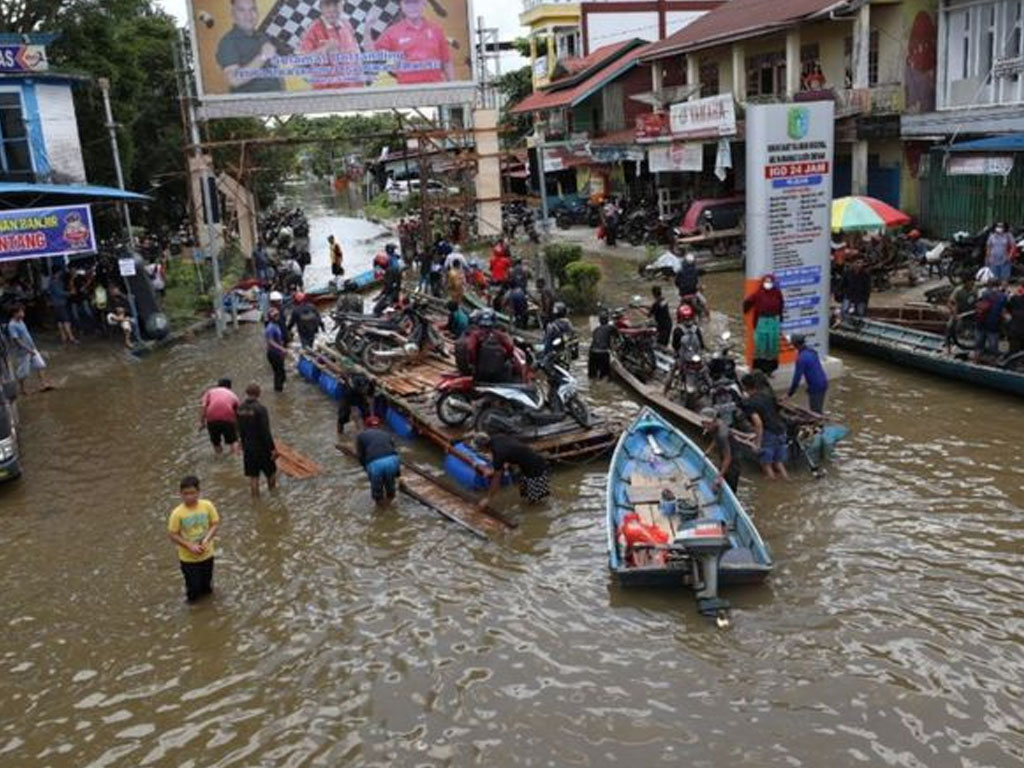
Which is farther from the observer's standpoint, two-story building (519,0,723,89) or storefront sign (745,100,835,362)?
two-story building (519,0,723,89)

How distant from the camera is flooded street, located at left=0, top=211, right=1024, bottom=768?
6.83 m

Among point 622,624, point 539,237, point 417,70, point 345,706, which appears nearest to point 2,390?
point 345,706

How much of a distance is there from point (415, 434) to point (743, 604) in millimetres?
6573

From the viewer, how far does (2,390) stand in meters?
13.2

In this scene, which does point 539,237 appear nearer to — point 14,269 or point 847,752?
point 14,269

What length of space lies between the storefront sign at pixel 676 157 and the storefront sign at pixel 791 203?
17.0 metres

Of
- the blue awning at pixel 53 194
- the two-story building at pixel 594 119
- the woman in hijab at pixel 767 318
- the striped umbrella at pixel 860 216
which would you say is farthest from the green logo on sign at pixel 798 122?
the two-story building at pixel 594 119

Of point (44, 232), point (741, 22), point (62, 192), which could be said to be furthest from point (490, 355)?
point (741, 22)

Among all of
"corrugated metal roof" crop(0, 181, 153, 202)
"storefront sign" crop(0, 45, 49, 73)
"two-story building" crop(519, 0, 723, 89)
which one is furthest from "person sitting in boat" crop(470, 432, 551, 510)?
"two-story building" crop(519, 0, 723, 89)

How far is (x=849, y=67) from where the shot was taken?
2744 centimetres

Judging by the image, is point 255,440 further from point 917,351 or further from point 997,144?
point 997,144

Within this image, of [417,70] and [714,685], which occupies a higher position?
[417,70]

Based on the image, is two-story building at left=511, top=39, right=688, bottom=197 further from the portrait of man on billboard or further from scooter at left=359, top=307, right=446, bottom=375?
scooter at left=359, top=307, right=446, bottom=375

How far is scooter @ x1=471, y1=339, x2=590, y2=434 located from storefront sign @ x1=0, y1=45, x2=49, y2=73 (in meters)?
16.5
